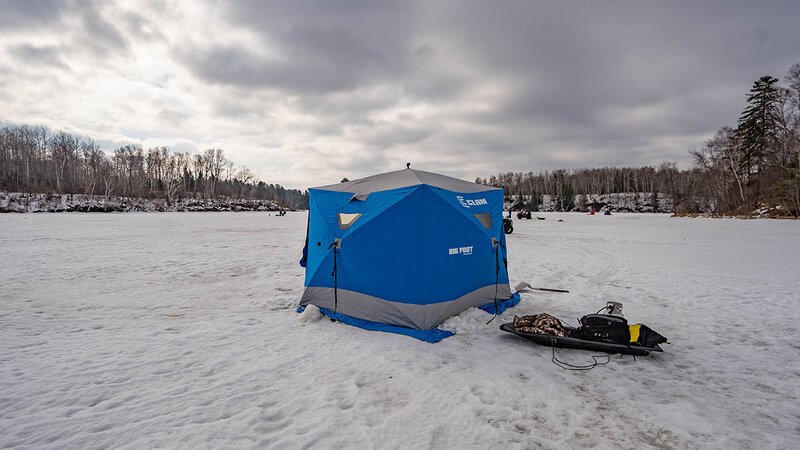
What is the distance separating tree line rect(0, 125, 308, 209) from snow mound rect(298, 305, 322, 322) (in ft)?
267

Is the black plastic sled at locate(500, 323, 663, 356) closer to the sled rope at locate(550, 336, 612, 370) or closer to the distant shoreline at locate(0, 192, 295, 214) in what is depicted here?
the sled rope at locate(550, 336, 612, 370)

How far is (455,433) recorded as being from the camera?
325cm

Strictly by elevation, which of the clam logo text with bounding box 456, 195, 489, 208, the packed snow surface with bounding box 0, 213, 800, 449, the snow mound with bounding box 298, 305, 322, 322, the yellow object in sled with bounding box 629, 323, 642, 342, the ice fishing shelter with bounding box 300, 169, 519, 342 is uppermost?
the clam logo text with bounding box 456, 195, 489, 208

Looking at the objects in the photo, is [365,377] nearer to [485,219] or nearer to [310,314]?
[310,314]

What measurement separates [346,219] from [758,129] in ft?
228

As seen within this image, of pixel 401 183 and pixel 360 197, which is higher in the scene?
pixel 401 183

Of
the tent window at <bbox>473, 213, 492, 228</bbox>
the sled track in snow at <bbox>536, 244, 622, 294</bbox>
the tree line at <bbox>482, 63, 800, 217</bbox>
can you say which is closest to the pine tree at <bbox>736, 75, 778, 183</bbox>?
the tree line at <bbox>482, 63, 800, 217</bbox>

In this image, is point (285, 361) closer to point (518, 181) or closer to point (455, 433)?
point (455, 433)

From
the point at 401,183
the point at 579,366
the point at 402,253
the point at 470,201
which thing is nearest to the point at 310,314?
the point at 402,253

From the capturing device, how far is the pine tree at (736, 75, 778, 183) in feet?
164

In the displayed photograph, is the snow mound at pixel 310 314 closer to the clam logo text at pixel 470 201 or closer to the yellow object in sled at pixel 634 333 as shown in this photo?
the clam logo text at pixel 470 201

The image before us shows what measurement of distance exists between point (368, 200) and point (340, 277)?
147 centimetres

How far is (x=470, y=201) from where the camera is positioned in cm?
677

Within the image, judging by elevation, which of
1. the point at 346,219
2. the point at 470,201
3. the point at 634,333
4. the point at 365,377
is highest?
the point at 470,201
